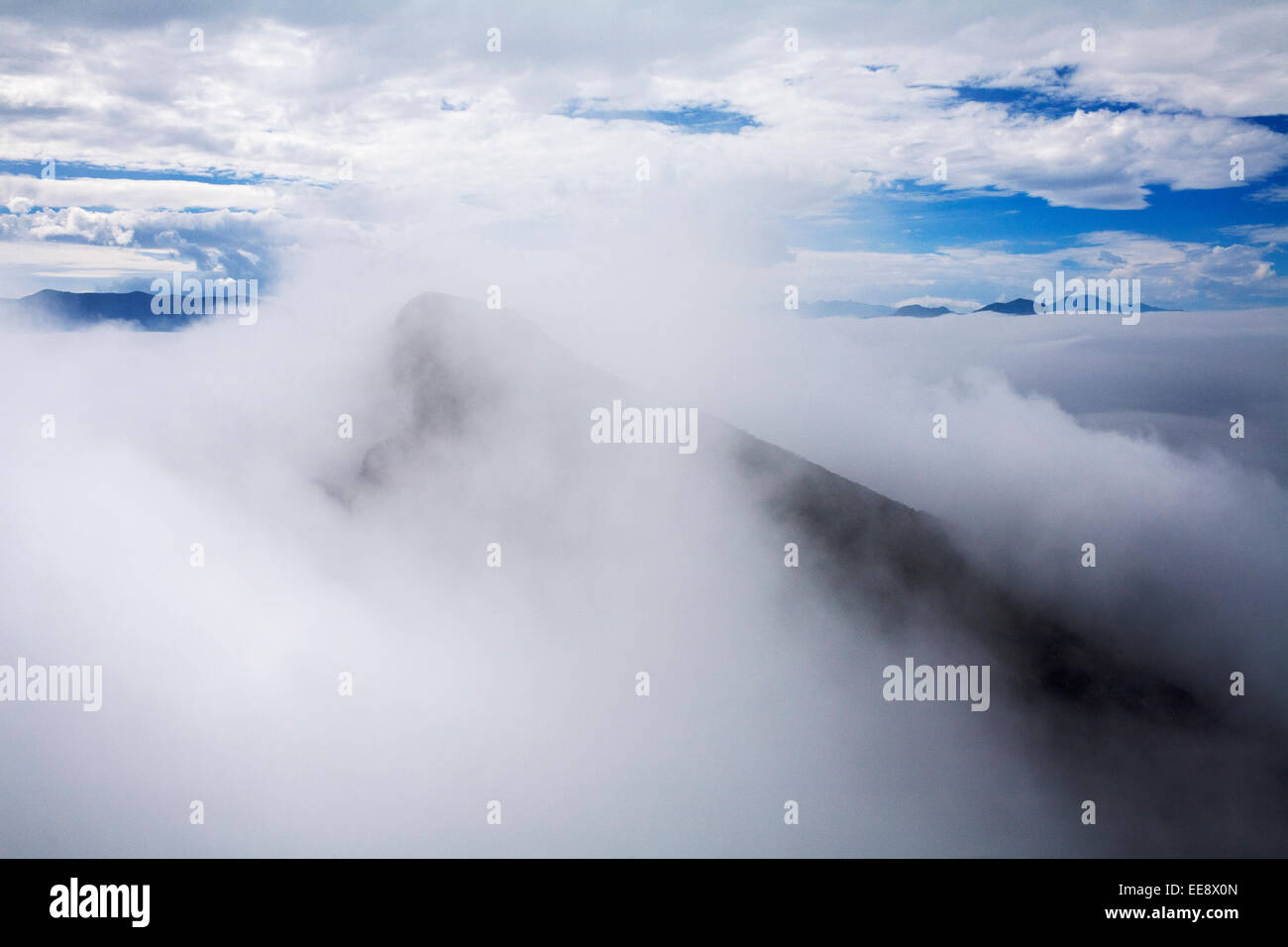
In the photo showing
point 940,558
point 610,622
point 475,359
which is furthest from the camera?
point 475,359

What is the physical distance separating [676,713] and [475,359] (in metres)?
49.2

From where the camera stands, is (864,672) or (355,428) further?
(355,428)

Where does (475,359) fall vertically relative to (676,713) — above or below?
above

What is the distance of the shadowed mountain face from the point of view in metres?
74.8

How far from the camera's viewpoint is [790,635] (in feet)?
277

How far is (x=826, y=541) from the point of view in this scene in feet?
276

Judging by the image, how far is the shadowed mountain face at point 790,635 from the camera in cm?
7481

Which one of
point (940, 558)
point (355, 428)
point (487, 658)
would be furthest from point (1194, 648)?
point (355, 428)

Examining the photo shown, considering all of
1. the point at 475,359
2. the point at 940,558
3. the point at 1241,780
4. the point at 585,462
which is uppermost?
the point at 475,359

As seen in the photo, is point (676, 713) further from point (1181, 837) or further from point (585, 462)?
point (1181, 837)

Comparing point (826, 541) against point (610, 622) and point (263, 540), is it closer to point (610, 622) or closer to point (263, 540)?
point (610, 622)

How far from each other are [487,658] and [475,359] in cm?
3730

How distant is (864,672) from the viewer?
87062mm

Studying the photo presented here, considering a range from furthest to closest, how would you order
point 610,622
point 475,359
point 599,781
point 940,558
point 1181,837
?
1. point 475,359
2. point 610,622
3. point 940,558
4. point 1181,837
5. point 599,781
